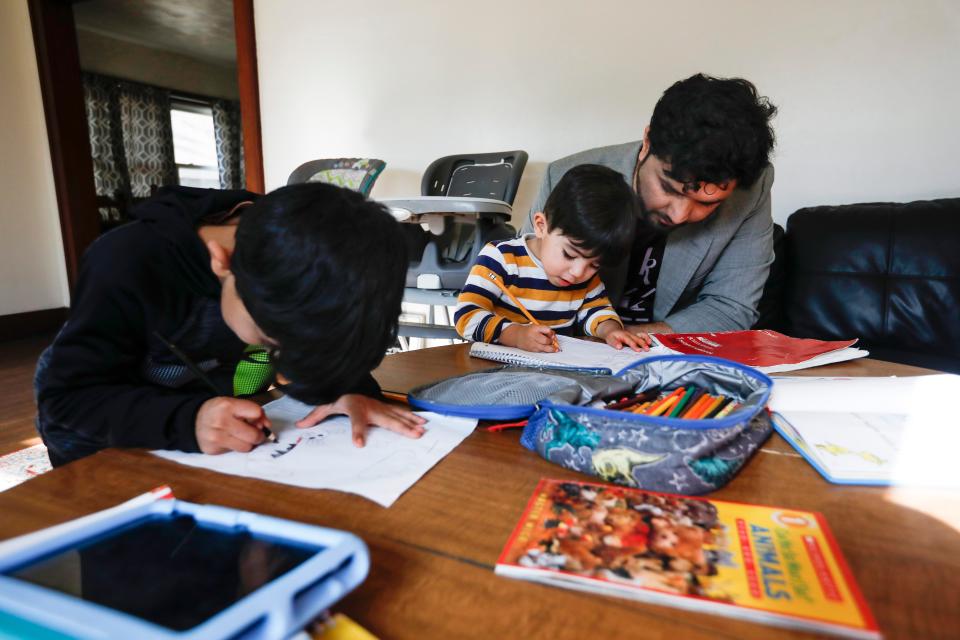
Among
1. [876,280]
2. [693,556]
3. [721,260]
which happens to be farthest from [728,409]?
[876,280]

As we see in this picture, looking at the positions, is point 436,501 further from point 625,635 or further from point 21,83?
point 21,83

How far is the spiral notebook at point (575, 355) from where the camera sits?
3.04 ft

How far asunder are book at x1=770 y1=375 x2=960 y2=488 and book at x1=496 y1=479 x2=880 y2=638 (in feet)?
0.51

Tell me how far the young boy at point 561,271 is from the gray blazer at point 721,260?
205 millimetres

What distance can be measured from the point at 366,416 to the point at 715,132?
0.86 metres

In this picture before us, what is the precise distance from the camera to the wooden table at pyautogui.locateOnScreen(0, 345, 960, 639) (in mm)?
367

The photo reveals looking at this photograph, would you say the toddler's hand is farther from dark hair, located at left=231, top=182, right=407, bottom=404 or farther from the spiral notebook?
dark hair, located at left=231, top=182, right=407, bottom=404

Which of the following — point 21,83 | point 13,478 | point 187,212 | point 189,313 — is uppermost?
point 21,83

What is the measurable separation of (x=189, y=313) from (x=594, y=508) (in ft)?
1.98

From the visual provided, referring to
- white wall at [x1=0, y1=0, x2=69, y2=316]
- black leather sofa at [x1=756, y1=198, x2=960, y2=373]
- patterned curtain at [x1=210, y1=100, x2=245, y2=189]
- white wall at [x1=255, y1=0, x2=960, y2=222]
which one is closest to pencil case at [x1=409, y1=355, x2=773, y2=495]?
black leather sofa at [x1=756, y1=198, x2=960, y2=373]

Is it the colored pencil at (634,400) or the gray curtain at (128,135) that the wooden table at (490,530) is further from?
the gray curtain at (128,135)

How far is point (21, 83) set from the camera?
11.5 ft

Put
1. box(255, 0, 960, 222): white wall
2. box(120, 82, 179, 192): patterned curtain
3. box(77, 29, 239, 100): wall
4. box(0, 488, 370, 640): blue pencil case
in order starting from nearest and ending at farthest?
1. box(0, 488, 370, 640): blue pencil case
2. box(255, 0, 960, 222): white wall
3. box(77, 29, 239, 100): wall
4. box(120, 82, 179, 192): patterned curtain

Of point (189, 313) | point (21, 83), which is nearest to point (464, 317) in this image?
point (189, 313)
